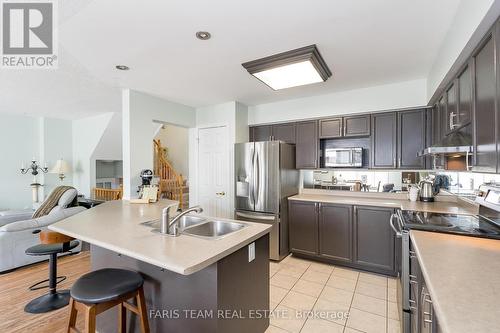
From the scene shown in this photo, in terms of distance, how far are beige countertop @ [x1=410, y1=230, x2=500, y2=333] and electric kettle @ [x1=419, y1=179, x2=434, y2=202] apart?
162 centimetres

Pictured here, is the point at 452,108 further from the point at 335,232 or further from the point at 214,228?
the point at 214,228

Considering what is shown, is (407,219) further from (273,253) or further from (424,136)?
(273,253)

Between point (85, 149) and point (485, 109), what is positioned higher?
point (85, 149)

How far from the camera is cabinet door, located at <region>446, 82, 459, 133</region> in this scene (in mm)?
1990

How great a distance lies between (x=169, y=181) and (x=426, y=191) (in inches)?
201

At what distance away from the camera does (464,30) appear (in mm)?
1561

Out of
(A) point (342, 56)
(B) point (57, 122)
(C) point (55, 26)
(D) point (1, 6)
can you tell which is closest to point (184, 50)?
(C) point (55, 26)

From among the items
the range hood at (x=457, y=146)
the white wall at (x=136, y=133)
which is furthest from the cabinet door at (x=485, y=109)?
the white wall at (x=136, y=133)

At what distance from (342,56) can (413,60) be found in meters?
0.82

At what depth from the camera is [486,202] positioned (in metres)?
1.69

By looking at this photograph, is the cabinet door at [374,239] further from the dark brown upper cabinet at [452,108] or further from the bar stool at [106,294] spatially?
the bar stool at [106,294]

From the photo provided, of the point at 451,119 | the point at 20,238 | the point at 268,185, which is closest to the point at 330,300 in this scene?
the point at 268,185

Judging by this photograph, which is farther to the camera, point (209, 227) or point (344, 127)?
point (344, 127)

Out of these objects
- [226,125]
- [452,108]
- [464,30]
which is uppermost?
[464,30]
